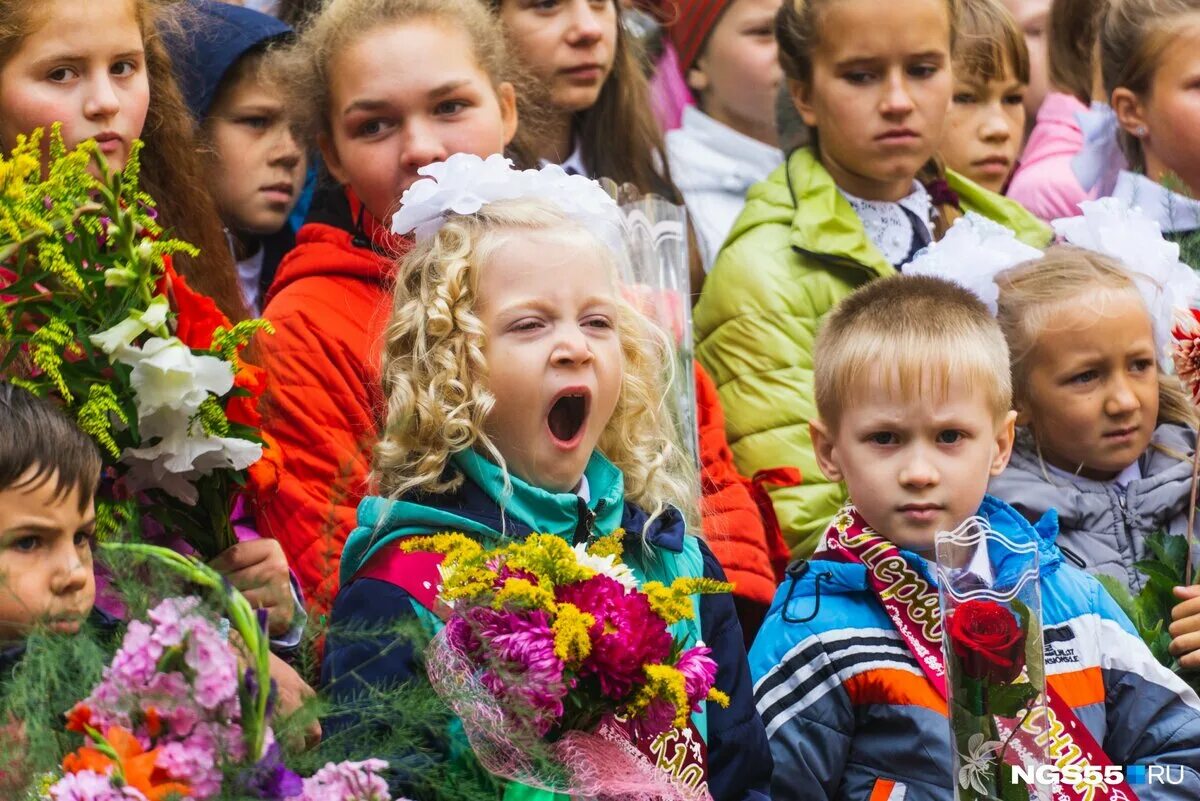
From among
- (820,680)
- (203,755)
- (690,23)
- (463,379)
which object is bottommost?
(820,680)

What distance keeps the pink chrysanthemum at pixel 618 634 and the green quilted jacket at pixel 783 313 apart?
2024mm

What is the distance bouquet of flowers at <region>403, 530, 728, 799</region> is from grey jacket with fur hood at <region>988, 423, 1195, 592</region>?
1.80 meters

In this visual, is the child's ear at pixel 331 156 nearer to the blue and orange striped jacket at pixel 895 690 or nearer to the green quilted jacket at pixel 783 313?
the green quilted jacket at pixel 783 313

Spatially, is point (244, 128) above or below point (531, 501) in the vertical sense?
below

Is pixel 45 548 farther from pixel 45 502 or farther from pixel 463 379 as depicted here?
pixel 463 379

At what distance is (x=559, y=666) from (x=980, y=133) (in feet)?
13.4

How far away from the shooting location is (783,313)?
490cm

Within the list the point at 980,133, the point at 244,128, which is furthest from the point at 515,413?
the point at 980,133

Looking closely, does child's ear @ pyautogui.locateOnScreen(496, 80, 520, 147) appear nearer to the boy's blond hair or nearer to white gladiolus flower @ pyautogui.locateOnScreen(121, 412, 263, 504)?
the boy's blond hair

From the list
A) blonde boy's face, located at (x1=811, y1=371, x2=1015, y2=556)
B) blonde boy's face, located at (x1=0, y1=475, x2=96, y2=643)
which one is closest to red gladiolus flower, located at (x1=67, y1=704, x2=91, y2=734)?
blonde boy's face, located at (x1=0, y1=475, x2=96, y2=643)

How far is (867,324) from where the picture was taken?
156 inches

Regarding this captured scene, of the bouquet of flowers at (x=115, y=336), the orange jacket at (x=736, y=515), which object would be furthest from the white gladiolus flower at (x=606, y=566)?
the orange jacket at (x=736, y=515)

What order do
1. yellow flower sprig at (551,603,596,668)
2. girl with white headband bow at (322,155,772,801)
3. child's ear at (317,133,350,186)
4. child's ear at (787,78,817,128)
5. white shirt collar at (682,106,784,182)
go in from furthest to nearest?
white shirt collar at (682,106,784,182)
child's ear at (787,78,817,128)
child's ear at (317,133,350,186)
girl with white headband bow at (322,155,772,801)
yellow flower sprig at (551,603,596,668)

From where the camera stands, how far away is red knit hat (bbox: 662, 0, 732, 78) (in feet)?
20.2
